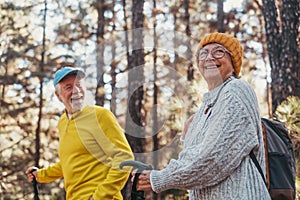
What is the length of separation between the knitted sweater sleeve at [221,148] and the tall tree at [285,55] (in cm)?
367

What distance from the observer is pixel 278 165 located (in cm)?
187

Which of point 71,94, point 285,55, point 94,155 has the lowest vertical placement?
point 94,155

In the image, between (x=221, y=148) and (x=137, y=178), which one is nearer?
(x=221, y=148)

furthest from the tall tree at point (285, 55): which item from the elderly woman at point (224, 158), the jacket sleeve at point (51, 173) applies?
the elderly woman at point (224, 158)

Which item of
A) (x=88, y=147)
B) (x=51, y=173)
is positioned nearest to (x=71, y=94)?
(x=88, y=147)

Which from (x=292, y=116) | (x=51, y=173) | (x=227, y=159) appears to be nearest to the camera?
→ (x=227, y=159)

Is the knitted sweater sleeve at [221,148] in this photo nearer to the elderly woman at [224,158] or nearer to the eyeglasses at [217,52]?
the elderly woman at [224,158]

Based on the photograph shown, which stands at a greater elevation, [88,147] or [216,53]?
[216,53]

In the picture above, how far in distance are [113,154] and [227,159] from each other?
115 cm

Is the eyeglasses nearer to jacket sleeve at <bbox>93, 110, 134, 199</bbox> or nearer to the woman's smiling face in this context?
the woman's smiling face

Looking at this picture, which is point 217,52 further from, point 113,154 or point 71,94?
point 71,94

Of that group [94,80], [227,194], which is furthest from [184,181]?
[94,80]

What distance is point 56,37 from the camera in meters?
16.2

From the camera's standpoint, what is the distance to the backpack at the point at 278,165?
1.84 m
